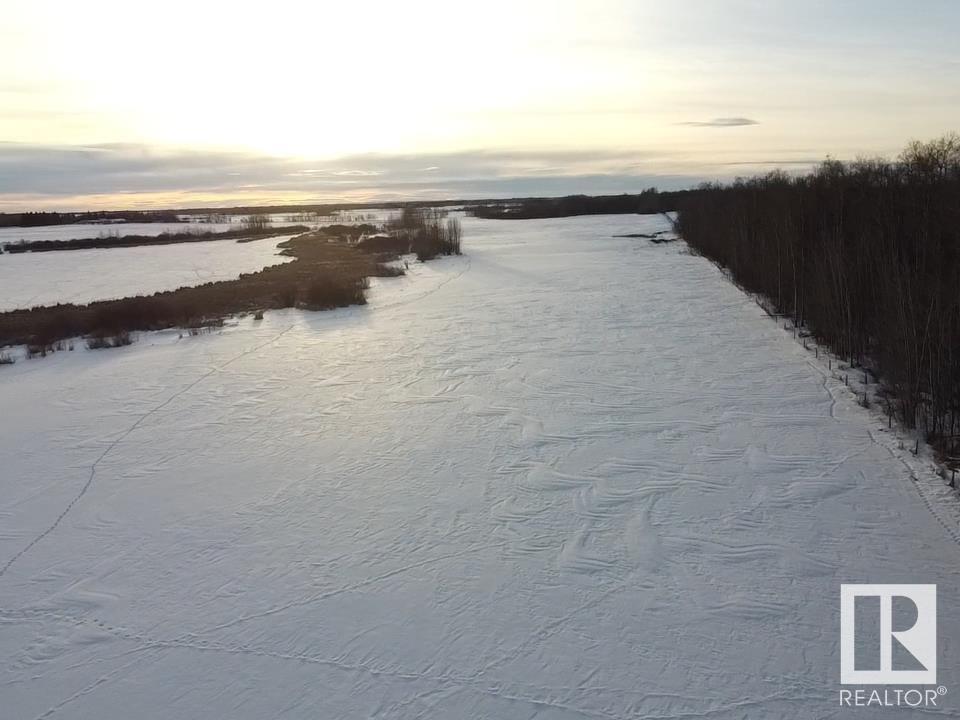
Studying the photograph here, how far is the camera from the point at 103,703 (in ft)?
11.4

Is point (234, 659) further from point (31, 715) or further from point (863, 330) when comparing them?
point (863, 330)

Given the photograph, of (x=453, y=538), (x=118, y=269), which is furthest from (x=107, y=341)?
(x=118, y=269)

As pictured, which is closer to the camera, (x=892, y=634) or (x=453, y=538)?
(x=892, y=634)

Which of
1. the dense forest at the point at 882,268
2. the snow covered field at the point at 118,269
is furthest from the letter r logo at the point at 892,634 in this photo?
the snow covered field at the point at 118,269

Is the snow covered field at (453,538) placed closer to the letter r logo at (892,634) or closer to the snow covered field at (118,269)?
the letter r logo at (892,634)

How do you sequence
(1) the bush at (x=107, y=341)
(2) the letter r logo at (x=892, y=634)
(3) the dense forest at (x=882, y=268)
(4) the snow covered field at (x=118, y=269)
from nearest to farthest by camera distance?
(2) the letter r logo at (x=892, y=634), (3) the dense forest at (x=882, y=268), (1) the bush at (x=107, y=341), (4) the snow covered field at (x=118, y=269)

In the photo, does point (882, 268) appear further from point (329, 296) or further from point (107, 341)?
point (107, 341)

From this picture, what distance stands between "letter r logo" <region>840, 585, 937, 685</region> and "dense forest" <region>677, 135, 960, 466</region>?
248cm

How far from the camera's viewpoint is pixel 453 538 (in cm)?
495

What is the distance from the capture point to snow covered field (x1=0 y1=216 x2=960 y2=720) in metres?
3.52

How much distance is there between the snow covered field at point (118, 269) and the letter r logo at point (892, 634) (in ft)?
60.7

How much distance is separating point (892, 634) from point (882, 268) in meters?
5.58

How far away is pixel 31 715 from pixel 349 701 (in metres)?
1.59

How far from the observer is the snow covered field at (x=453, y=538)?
3.52 m
